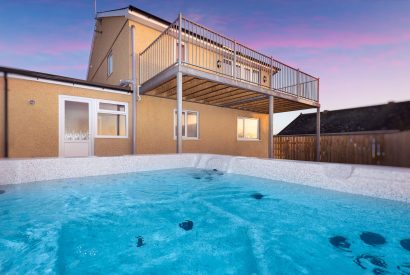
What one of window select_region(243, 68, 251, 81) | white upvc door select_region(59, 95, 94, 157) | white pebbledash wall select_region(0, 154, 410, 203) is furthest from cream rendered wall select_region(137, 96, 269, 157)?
white pebbledash wall select_region(0, 154, 410, 203)

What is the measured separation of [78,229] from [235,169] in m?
3.70

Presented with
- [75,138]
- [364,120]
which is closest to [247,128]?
[364,120]

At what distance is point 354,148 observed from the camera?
8.76 m

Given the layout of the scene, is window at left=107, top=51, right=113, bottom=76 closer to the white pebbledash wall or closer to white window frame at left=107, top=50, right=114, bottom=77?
white window frame at left=107, top=50, right=114, bottom=77

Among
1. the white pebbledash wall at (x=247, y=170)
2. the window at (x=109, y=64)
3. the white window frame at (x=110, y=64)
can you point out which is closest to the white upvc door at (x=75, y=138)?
the white pebbledash wall at (x=247, y=170)

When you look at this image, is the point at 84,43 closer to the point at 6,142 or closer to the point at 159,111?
the point at 159,111

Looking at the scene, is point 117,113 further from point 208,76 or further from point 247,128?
point 247,128

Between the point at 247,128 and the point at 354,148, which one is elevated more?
the point at 247,128

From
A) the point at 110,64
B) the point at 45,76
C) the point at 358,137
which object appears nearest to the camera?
the point at 45,76

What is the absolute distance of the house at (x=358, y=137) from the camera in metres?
7.52

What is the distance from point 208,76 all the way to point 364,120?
10590 mm

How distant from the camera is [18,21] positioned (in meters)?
12.5

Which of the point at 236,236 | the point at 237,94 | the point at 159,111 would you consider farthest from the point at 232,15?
the point at 236,236

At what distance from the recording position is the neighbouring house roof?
32.9ft
